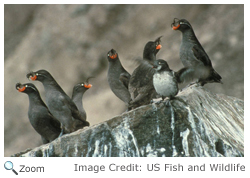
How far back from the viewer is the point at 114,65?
10.5 meters

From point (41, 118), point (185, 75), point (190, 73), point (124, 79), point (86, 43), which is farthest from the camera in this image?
point (86, 43)

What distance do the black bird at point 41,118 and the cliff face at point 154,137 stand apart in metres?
1.53

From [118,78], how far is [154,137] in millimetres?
3044

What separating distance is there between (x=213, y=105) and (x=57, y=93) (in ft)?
9.86

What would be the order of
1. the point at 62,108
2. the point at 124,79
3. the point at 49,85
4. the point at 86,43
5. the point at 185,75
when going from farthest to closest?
the point at 86,43, the point at 124,79, the point at 49,85, the point at 62,108, the point at 185,75

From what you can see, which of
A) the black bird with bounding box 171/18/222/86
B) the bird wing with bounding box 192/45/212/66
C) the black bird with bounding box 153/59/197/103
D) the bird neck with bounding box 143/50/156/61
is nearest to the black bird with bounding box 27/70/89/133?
the bird neck with bounding box 143/50/156/61

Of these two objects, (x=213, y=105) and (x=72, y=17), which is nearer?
(x=213, y=105)

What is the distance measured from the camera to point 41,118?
9.38 meters

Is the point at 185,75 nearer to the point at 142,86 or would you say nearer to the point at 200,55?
the point at 142,86

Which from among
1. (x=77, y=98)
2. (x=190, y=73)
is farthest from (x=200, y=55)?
(x=77, y=98)

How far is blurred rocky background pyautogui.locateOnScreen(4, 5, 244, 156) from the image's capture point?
17.5 metres

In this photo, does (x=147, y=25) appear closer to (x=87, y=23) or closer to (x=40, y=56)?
(x=87, y=23)
